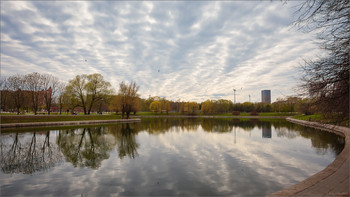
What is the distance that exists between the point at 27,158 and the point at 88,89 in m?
48.0

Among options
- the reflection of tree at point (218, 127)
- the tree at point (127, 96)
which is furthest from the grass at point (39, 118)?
the reflection of tree at point (218, 127)

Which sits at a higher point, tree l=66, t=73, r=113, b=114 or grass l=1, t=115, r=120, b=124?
tree l=66, t=73, r=113, b=114

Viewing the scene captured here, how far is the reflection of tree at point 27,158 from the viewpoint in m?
10.2

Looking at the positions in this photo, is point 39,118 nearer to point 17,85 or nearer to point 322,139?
point 17,85

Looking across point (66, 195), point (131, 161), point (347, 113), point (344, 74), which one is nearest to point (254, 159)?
point (347, 113)

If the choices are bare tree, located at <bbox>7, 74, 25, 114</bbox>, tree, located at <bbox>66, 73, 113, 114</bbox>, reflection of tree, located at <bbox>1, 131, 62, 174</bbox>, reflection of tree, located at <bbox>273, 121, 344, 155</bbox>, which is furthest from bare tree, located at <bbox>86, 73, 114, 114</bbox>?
reflection of tree, located at <bbox>273, 121, 344, 155</bbox>

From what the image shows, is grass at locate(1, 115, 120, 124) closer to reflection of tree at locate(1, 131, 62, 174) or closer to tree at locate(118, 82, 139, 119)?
tree at locate(118, 82, 139, 119)

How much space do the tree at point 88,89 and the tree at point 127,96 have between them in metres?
7.26

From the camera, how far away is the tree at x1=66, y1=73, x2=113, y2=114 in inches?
2205

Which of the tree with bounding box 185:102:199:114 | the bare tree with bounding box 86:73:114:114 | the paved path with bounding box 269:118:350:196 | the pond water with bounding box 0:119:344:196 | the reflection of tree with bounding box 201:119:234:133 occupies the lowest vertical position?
the reflection of tree with bounding box 201:119:234:133

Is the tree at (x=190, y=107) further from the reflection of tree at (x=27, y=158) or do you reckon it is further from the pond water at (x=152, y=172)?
the pond water at (x=152, y=172)

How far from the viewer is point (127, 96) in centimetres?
5422

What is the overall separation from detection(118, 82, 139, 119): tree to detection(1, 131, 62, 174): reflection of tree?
37711mm

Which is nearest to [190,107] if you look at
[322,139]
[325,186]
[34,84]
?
[34,84]
